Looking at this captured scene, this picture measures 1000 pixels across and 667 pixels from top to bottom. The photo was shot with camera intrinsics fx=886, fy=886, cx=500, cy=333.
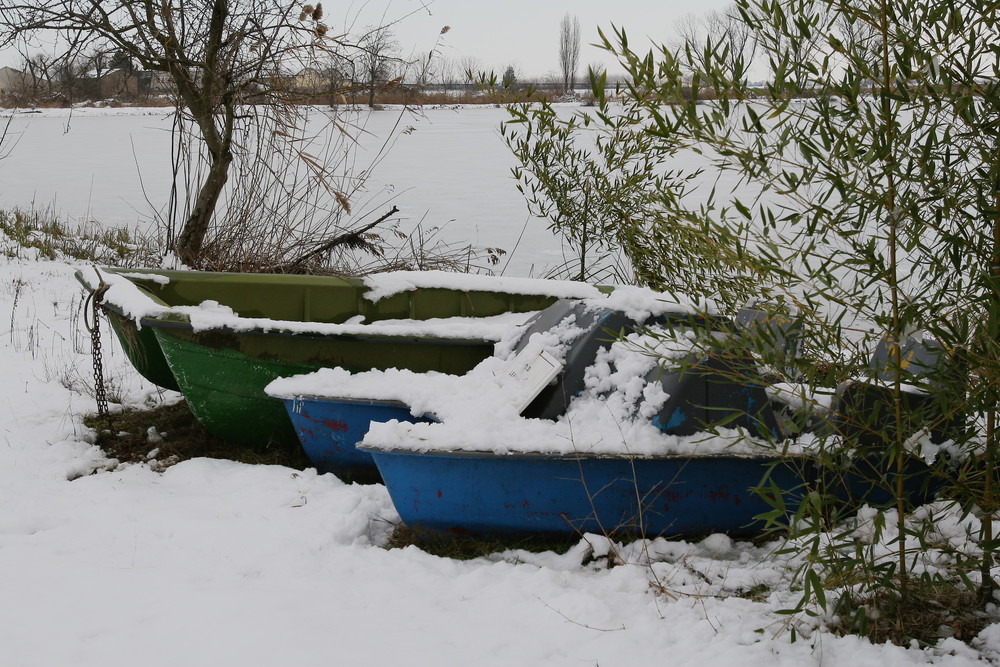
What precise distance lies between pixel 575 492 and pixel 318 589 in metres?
1.03

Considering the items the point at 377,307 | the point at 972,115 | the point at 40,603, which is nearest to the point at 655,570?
the point at 972,115

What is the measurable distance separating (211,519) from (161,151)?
59.6 ft

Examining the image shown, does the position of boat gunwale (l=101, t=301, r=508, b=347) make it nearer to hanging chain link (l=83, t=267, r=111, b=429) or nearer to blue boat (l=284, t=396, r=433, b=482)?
hanging chain link (l=83, t=267, r=111, b=429)

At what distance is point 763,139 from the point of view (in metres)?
2.35

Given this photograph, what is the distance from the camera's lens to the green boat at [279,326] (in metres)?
4.38

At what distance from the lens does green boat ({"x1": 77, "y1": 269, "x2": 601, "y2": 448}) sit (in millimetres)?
4375

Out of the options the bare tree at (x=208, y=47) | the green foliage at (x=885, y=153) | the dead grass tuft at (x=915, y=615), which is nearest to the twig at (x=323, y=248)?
the bare tree at (x=208, y=47)

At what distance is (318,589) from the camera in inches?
121

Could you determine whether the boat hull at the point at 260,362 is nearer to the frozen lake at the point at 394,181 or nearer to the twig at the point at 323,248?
the frozen lake at the point at 394,181

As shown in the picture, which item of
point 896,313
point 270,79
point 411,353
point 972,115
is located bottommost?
point 411,353

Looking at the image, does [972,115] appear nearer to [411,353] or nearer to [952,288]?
[952,288]

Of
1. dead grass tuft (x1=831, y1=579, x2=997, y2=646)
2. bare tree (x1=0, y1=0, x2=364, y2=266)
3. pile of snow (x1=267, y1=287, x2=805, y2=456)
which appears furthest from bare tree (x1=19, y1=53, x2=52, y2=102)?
dead grass tuft (x1=831, y1=579, x2=997, y2=646)

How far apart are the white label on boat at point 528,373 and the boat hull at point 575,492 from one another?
0.40m

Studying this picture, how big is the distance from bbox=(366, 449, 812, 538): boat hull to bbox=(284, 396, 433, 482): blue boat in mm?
563
